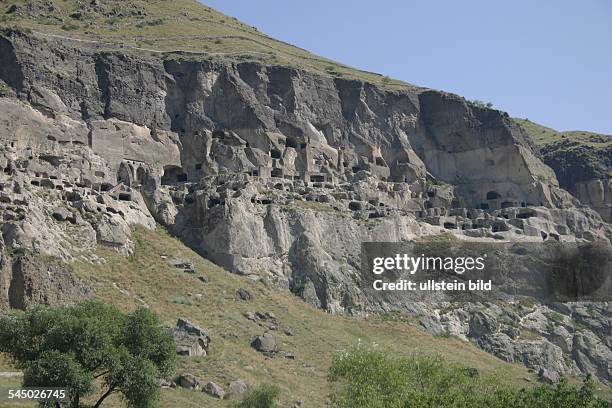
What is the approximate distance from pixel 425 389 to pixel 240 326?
16.6 meters

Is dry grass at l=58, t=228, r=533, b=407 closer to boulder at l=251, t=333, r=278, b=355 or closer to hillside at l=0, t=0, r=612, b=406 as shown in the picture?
hillside at l=0, t=0, r=612, b=406

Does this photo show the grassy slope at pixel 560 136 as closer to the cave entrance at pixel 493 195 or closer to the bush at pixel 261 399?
the cave entrance at pixel 493 195

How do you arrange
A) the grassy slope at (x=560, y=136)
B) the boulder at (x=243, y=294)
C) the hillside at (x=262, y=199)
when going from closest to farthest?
1. the hillside at (x=262, y=199)
2. the boulder at (x=243, y=294)
3. the grassy slope at (x=560, y=136)

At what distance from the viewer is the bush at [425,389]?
4181cm

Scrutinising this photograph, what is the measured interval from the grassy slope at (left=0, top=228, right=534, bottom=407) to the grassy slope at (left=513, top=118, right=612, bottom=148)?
197 ft

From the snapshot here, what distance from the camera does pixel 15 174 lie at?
225 feet

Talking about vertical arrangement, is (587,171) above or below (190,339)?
above

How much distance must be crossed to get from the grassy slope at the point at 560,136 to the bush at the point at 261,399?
85587mm

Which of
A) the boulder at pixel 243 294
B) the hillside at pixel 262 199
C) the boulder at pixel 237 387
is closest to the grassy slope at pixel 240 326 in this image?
the hillside at pixel 262 199

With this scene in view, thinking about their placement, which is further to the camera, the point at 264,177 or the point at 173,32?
the point at 173,32

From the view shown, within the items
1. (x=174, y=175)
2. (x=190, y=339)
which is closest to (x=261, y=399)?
(x=190, y=339)

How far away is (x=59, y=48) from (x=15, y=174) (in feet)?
85.2

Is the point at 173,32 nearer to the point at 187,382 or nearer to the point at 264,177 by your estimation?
the point at 264,177

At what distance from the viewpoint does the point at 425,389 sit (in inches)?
2045
